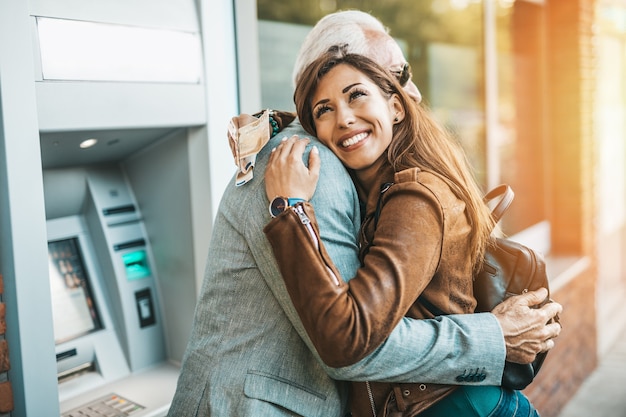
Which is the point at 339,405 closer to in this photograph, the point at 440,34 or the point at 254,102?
the point at 254,102

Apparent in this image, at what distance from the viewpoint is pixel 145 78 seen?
6.62 feet

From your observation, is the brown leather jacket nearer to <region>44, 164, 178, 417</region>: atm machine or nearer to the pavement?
<region>44, 164, 178, 417</region>: atm machine

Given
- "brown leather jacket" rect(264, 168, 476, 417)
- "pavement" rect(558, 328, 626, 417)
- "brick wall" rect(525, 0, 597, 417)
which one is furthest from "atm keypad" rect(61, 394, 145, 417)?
"brick wall" rect(525, 0, 597, 417)

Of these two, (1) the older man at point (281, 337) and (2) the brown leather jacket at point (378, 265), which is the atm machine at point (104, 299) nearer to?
(1) the older man at point (281, 337)

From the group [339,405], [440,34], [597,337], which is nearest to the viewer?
[339,405]

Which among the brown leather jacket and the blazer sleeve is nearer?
the brown leather jacket

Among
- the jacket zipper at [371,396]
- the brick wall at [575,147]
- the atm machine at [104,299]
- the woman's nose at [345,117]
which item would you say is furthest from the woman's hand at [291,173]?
the brick wall at [575,147]

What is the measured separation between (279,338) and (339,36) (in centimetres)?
83

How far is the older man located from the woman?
2.3 inches

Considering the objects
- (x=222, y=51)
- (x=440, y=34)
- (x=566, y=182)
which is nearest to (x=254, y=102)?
(x=222, y=51)

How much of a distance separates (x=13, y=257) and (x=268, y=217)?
27.7 inches

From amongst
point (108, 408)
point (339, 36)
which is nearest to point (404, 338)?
point (339, 36)

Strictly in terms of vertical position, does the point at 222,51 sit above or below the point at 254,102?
above

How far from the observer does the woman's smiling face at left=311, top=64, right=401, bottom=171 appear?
5.38 ft
